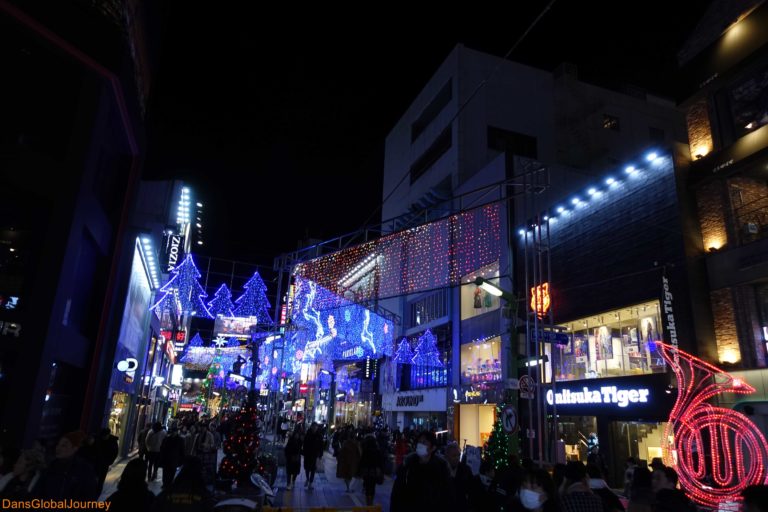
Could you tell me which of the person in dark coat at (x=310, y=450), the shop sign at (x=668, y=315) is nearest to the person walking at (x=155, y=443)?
the person in dark coat at (x=310, y=450)

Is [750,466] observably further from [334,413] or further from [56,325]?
[334,413]

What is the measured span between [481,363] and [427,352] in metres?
3.80

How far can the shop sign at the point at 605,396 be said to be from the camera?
1653 centimetres

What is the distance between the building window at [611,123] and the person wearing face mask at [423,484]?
111 ft

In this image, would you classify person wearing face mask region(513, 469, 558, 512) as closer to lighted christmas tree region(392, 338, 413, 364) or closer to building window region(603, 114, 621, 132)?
lighted christmas tree region(392, 338, 413, 364)

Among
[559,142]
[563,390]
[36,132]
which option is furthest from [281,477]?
[559,142]

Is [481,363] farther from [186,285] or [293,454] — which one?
[186,285]

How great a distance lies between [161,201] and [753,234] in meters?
20.1

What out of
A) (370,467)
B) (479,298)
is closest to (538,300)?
(370,467)

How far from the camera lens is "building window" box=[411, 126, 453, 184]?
35938mm

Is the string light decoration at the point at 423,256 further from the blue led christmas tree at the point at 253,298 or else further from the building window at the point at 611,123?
the building window at the point at 611,123

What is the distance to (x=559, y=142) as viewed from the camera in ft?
119

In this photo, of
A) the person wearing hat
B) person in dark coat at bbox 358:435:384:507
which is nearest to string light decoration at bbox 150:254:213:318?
person in dark coat at bbox 358:435:384:507

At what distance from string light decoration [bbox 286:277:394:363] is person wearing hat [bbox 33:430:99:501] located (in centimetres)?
1740
